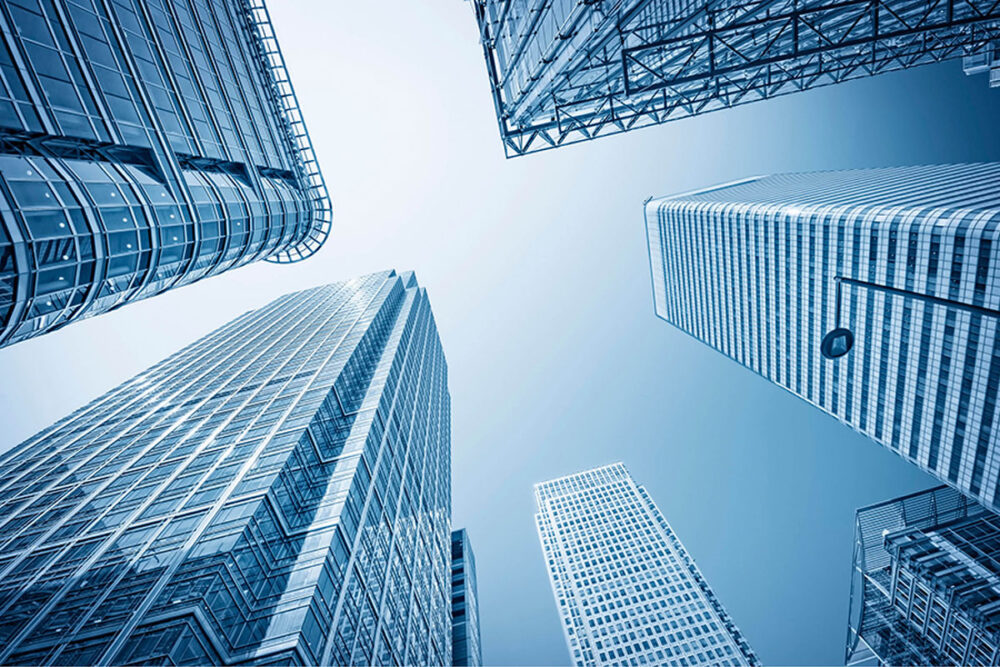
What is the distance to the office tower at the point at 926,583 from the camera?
1800 inches

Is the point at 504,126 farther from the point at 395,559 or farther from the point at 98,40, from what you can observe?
the point at 395,559

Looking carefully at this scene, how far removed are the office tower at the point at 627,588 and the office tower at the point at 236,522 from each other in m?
57.3

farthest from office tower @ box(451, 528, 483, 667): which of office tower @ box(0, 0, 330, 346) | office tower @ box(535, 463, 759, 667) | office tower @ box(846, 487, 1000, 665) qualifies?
office tower @ box(0, 0, 330, 346)

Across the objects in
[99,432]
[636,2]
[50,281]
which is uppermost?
[636,2]

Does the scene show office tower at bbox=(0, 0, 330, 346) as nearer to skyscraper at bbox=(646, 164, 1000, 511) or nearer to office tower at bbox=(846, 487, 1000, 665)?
skyscraper at bbox=(646, 164, 1000, 511)

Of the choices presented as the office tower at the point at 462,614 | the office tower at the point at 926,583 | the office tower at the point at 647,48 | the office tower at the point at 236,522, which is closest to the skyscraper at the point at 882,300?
the office tower at the point at 926,583

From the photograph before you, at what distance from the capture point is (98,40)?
2152 centimetres

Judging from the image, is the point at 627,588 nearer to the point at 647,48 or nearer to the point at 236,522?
the point at 236,522

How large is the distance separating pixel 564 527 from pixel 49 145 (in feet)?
445

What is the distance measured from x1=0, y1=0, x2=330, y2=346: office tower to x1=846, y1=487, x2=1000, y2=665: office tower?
71.0 m

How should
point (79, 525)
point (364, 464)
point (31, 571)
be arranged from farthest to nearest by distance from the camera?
point (364, 464), point (79, 525), point (31, 571)

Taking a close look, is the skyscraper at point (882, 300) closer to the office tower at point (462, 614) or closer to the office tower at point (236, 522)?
the office tower at point (236, 522)

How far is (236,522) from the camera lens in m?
26.4

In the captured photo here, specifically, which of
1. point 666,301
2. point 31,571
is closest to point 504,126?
point 31,571
